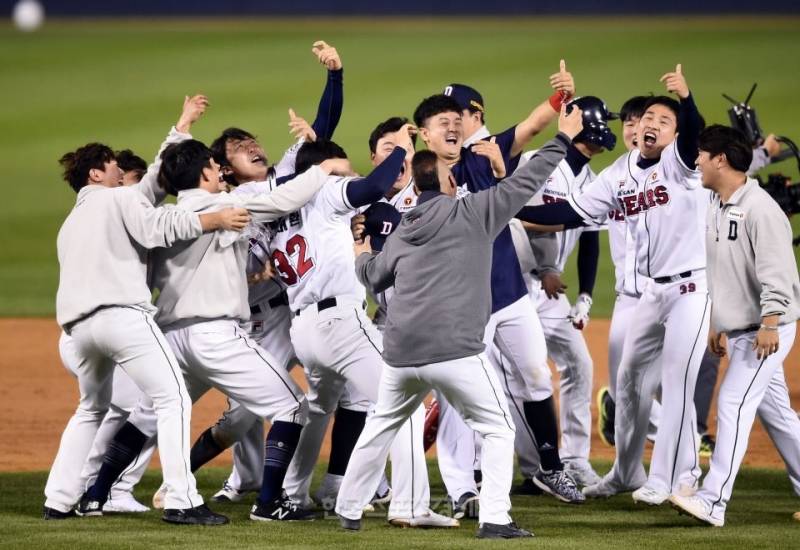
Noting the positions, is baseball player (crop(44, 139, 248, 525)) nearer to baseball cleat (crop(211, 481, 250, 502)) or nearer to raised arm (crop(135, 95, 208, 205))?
raised arm (crop(135, 95, 208, 205))

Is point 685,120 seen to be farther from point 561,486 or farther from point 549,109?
point 561,486

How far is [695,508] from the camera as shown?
586cm

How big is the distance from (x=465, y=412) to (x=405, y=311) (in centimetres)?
50

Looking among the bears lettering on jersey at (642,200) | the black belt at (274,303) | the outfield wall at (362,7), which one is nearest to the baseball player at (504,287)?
the bears lettering on jersey at (642,200)

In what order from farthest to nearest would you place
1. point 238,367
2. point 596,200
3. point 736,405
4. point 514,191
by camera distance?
point 596,200 < point 238,367 < point 736,405 < point 514,191

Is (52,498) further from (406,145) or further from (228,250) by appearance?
(406,145)

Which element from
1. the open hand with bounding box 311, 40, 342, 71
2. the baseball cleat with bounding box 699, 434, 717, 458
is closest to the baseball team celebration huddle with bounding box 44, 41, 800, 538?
the open hand with bounding box 311, 40, 342, 71

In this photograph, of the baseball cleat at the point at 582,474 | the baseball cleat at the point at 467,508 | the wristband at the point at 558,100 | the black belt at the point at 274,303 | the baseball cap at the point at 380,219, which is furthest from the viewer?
the baseball cleat at the point at 582,474

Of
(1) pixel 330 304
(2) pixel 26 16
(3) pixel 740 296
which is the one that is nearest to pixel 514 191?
(1) pixel 330 304

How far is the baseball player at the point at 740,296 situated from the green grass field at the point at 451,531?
238mm

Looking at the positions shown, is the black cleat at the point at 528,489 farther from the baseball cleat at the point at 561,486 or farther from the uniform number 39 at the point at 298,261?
the uniform number 39 at the point at 298,261

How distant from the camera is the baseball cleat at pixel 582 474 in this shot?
724 cm

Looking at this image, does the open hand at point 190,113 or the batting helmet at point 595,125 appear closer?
the batting helmet at point 595,125

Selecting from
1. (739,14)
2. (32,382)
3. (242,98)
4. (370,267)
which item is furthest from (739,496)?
(739,14)
